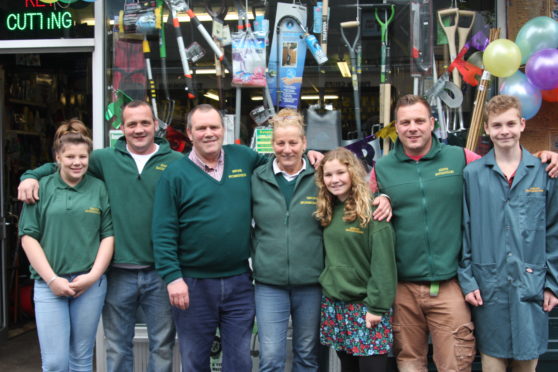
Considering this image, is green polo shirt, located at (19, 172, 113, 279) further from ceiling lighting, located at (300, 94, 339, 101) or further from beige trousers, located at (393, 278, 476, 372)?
ceiling lighting, located at (300, 94, 339, 101)

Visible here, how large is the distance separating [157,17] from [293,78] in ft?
3.65

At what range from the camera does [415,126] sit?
2.93 meters

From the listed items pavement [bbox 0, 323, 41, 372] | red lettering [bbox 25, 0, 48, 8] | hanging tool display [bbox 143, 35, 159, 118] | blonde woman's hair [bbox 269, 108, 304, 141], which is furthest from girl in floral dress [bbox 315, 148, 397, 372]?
pavement [bbox 0, 323, 41, 372]

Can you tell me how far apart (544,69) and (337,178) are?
1.65 metres

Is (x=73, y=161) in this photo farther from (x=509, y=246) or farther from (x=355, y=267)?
(x=509, y=246)

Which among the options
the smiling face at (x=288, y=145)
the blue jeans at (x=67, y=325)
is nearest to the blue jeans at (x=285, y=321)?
the smiling face at (x=288, y=145)

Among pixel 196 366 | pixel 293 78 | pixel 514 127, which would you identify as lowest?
pixel 196 366

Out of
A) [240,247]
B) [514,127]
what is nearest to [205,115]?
[240,247]

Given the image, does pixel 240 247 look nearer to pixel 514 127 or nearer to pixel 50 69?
pixel 514 127

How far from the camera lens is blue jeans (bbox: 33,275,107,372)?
116 inches

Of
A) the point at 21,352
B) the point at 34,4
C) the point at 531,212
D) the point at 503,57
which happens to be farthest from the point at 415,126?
the point at 21,352

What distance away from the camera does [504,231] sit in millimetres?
2820

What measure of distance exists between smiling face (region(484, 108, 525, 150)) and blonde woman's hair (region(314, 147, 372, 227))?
700 mm

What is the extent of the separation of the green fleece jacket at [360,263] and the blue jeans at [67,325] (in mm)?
1233
